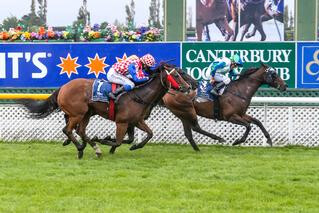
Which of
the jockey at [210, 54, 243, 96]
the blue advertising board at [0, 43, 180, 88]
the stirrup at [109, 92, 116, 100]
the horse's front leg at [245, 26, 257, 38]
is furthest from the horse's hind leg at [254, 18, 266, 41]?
the stirrup at [109, 92, 116, 100]

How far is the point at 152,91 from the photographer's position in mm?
11195

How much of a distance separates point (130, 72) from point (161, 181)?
2.88 metres

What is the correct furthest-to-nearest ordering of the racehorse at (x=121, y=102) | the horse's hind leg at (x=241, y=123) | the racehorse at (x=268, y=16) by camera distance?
the racehorse at (x=268, y=16), the horse's hind leg at (x=241, y=123), the racehorse at (x=121, y=102)

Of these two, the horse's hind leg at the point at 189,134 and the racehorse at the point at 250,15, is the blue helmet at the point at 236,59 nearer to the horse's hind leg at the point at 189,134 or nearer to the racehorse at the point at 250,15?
the horse's hind leg at the point at 189,134

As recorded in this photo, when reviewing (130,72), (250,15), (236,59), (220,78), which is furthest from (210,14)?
(130,72)

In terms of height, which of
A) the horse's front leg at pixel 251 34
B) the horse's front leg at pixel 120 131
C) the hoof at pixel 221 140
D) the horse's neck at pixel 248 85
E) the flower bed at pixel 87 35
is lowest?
the hoof at pixel 221 140

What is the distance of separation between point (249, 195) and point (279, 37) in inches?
478

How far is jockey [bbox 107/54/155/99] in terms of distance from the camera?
1116 cm

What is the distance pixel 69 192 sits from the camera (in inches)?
314

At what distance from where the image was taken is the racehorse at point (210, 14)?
2008cm

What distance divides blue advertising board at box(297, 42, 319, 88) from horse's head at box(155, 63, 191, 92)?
3.05m

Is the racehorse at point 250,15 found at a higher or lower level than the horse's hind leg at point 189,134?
higher

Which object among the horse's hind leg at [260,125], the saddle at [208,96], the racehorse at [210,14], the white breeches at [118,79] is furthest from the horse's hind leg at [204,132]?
the racehorse at [210,14]

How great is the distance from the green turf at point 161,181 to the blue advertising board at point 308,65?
144 centimetres
